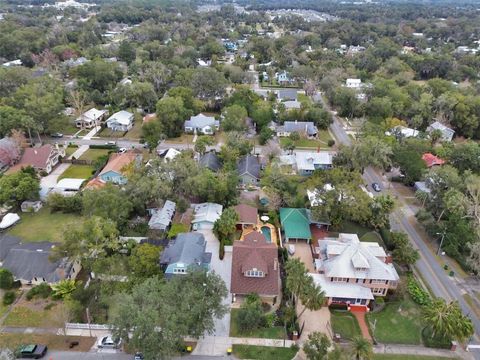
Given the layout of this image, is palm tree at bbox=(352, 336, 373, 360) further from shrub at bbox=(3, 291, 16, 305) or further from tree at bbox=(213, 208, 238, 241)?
shrub at bbox=(3, 291, 16, 305)

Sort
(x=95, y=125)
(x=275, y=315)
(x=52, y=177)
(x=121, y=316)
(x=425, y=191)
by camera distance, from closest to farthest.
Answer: (x=121, y=316)
(x=275, y=315)
(x=425, y=191)
(x=52, y=177)
(x=95, y=125)

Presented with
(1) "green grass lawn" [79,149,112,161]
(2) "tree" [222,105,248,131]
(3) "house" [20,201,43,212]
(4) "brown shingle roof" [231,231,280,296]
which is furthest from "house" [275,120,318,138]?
(3) "house" [20,201,43,212]

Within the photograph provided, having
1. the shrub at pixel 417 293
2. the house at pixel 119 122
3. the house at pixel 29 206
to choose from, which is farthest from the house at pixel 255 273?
the house at pixel 119 122

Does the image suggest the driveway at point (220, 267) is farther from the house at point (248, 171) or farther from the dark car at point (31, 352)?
the dark car at point (31, 352)

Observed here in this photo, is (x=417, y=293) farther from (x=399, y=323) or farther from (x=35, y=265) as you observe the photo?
(x=35, y=265)

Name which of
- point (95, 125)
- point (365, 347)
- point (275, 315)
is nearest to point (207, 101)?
point (95, 125)

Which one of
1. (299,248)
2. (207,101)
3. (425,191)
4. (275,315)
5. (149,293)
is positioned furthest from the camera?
(207,101)

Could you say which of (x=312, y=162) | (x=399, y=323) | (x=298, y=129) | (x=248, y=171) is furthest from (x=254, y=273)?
(x=298, y=129)

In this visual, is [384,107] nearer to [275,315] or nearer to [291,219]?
[291,219]
